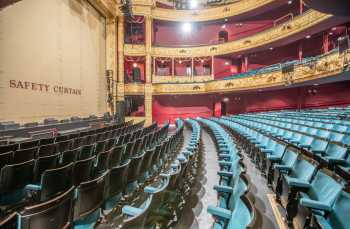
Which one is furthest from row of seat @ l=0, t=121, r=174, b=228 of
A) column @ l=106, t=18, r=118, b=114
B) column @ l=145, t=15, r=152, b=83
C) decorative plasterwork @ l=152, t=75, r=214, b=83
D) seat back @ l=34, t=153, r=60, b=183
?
decorative plasterwork @ l=152, t=75, r=214, b=83

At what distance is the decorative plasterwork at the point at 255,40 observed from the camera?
6.30 m

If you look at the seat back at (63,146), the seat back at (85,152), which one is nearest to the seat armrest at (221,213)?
the seat back at (85,152)

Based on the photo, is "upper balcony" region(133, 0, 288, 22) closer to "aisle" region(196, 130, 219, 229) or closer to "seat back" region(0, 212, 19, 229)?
"aisle" region(196, 130, 219, 229)

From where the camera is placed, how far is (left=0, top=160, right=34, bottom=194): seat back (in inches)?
53.5

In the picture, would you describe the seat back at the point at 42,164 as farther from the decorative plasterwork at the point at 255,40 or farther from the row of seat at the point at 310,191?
the decorative plasterwork at the point at 255,40

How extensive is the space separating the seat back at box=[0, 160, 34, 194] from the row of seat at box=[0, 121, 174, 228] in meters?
0.20

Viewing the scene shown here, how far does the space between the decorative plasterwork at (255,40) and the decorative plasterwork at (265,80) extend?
1.23 m

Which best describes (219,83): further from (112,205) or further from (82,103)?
(112,205)

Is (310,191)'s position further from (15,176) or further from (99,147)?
(99,147)

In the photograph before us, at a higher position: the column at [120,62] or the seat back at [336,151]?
the column at [120,62]

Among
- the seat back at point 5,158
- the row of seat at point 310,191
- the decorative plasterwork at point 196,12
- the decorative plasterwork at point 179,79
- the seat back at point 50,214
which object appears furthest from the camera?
the decorative plasterwork at point 179,79

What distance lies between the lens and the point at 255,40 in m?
8.33

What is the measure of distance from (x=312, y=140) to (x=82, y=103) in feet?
18.5

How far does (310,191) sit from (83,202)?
3.70 feet
